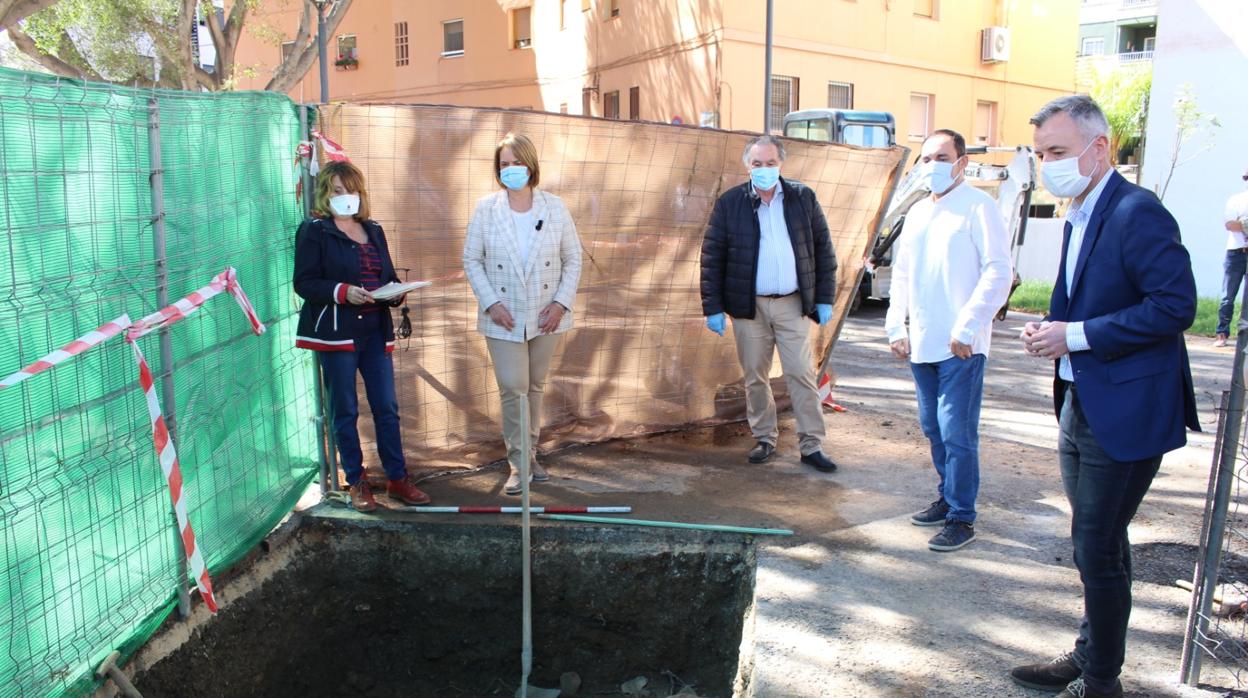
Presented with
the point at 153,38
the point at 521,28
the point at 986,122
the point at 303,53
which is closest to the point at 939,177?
the point at 303,53

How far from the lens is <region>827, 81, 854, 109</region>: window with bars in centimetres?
2275

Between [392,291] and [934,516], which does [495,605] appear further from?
[934,516]

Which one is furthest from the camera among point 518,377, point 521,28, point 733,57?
point 521,28

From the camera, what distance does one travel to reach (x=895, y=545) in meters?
4.61

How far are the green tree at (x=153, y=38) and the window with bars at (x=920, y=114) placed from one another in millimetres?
14768

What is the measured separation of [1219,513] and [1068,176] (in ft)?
4.11

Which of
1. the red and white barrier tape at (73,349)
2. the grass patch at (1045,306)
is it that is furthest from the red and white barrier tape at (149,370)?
the grass patch at (1045,306)

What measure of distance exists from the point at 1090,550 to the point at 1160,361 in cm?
64

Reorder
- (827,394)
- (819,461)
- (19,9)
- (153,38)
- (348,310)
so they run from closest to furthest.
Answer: (348,310) → (819,461) → (827,394) → (19,9) → (153,38)

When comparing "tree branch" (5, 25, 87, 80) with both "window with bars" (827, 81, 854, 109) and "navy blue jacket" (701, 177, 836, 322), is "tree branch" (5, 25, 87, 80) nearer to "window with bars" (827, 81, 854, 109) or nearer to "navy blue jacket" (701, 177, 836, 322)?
"navy blue jacket" (701, 177, 836, 322)

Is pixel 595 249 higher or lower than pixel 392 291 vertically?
higher

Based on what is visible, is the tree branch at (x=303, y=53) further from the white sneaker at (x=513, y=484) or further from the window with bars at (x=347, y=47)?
the window with bars at (x=347, y=47)

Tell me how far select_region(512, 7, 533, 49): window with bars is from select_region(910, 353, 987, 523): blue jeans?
26747mm

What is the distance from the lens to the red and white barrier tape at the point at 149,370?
2.81 m
